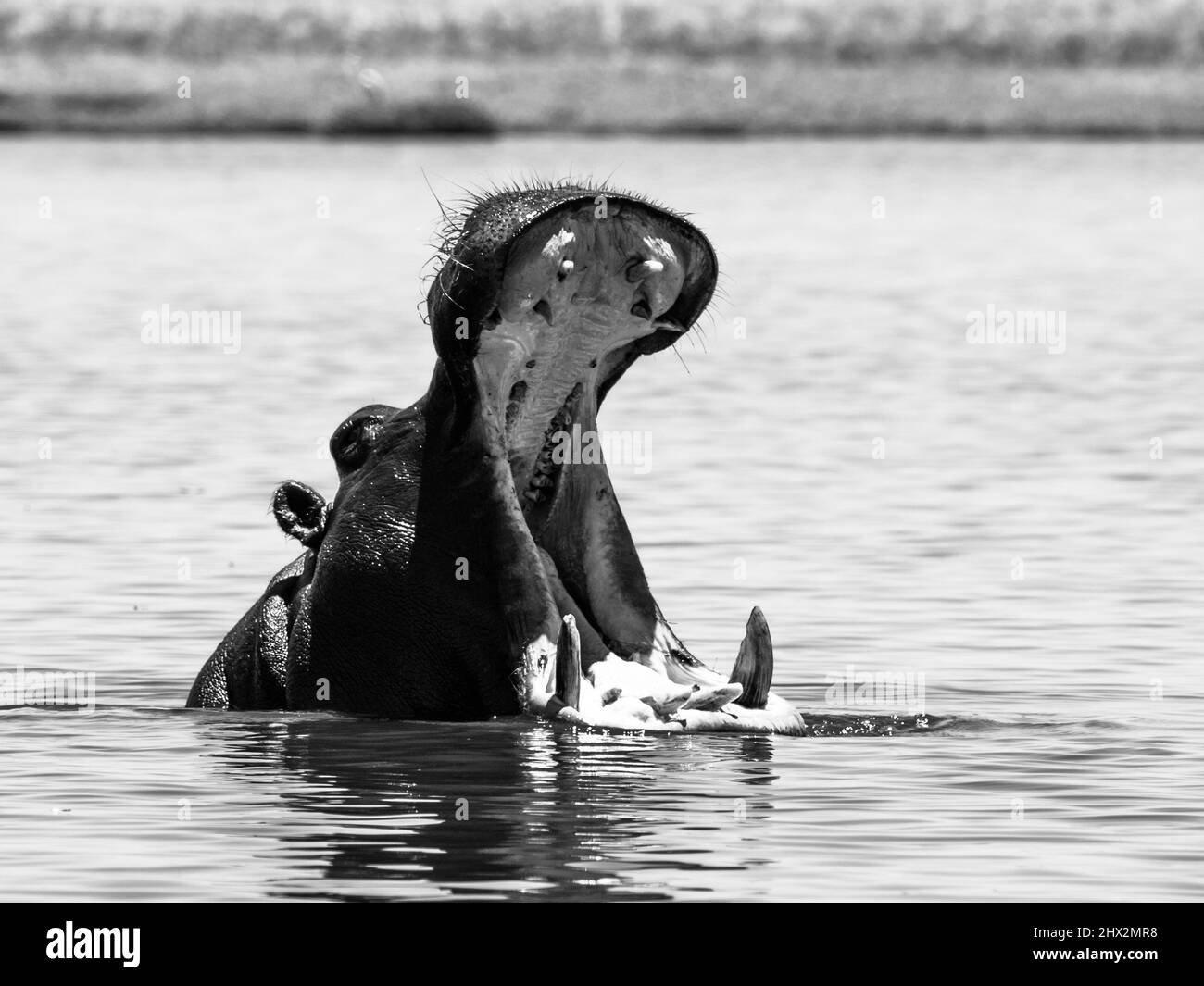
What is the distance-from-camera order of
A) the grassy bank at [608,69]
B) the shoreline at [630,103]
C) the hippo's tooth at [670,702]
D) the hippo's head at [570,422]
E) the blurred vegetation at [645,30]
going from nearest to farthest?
1. the hippo's head at [570,422]
2. the hippo's tooth at [670,702]
3. the shoreline at [630,103]
4. the grassy bank at [608,69]
5. the blurred vegetation at [645,30]

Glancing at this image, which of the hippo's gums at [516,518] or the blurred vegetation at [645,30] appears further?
the blurred vegetation at [645,30]

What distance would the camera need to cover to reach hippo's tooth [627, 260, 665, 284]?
9539 mm

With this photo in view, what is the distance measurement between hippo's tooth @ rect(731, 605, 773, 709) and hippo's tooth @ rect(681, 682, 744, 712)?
5 centimetres

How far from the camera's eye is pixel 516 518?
970 centimetres

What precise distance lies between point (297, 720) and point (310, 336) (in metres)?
18.8

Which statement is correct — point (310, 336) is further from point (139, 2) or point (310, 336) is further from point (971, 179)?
point (139, 2)

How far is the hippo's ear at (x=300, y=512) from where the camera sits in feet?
33.9

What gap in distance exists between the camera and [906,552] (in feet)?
53.8

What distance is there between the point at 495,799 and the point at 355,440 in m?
1.30

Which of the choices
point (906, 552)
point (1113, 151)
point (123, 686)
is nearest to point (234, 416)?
point (906, 552)

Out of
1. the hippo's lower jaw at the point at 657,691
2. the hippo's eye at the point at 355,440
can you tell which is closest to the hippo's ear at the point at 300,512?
the hippo's eye at the point at 355,440

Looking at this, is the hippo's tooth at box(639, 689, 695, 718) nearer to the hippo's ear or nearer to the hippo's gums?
the hippo's gums

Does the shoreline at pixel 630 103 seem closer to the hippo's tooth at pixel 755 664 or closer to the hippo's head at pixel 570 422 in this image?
the hippo's head at pixel 570 422

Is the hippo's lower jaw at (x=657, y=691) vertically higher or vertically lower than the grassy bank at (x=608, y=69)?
lower
